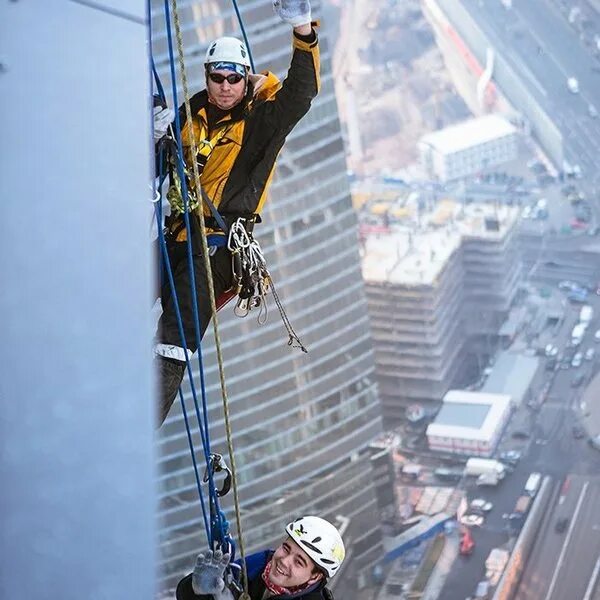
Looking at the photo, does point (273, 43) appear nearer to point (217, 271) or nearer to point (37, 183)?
point (217, 271)

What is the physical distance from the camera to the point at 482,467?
37938mm

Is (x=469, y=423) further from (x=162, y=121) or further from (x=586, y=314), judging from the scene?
(x=162, y=121)

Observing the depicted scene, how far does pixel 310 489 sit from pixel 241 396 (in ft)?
15.4

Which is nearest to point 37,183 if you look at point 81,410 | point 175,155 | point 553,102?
point 81,410

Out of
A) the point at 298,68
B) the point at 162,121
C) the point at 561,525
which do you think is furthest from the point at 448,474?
the point at 162,121

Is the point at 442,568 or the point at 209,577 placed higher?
the point at 209,577

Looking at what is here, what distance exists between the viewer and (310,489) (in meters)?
33.2

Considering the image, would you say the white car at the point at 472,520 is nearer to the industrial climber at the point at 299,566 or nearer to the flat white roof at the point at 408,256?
the flat white roof at the point at 408,256

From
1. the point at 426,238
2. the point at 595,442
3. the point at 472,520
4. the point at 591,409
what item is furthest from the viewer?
the point at 426,238

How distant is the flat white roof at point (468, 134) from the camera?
51.3 meters

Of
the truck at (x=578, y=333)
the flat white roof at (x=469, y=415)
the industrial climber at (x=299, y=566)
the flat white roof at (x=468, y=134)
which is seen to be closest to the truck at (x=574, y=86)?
the flat white roof at (x=468, y=134)

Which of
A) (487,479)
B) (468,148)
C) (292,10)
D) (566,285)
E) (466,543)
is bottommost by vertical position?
(466,543)

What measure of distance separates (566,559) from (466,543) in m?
2.35

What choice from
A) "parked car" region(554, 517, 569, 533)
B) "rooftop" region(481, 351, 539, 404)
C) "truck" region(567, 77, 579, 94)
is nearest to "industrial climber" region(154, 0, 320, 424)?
"parked car" region(554, 517, 569, 533)
